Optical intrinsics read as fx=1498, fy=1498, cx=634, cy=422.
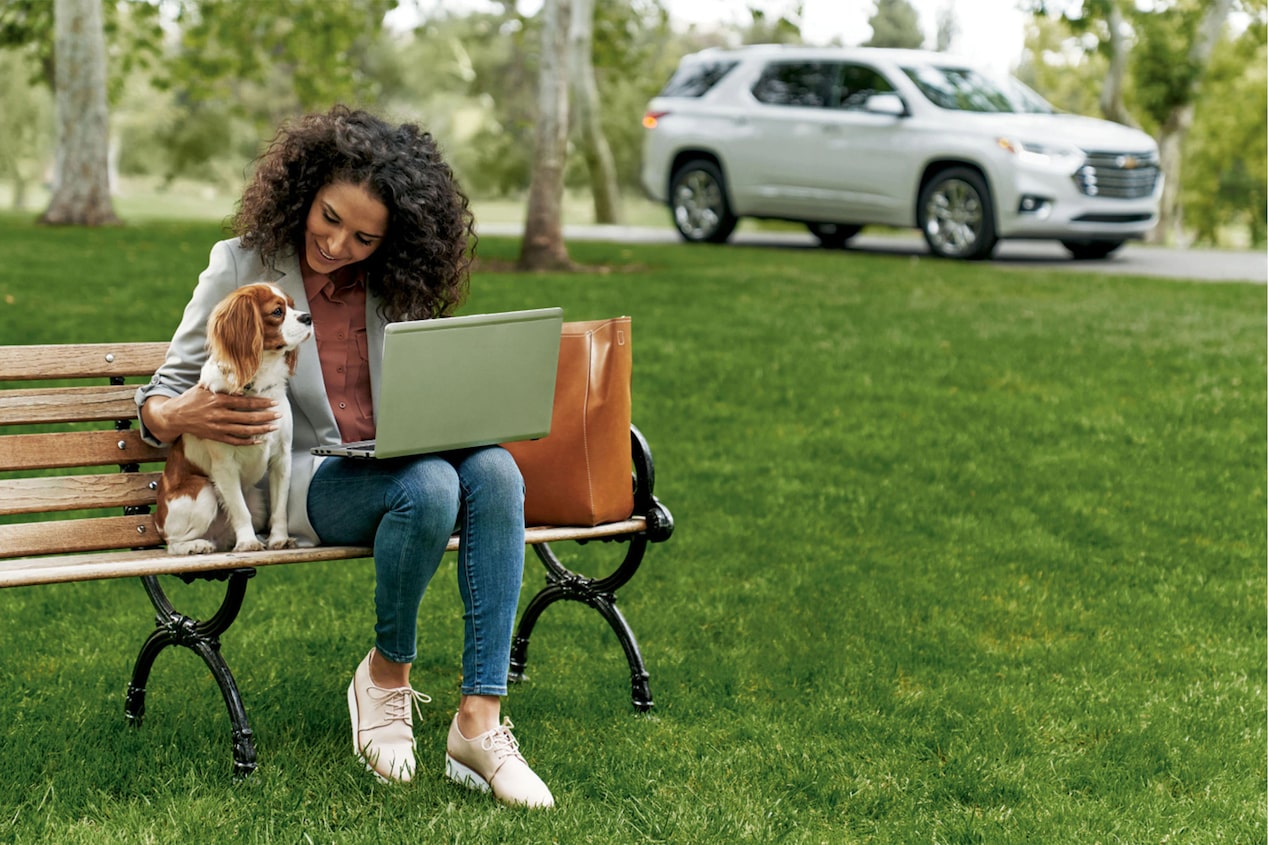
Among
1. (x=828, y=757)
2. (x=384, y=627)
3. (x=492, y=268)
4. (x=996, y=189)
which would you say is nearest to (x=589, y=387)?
(x=384, y=627)

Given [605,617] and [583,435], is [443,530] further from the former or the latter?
[605,617]

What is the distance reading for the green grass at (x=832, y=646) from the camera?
132 inches

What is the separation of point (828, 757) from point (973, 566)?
1.79m

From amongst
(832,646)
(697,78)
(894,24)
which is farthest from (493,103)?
(832,646)

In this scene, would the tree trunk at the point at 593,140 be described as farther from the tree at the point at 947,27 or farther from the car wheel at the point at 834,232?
the tree at the point at 947,27

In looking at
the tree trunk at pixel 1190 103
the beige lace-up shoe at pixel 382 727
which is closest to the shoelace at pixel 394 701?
the beige lace-up shoe at pixel 382 727

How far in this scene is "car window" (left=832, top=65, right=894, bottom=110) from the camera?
13.5 meters

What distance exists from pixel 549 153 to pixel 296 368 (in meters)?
8.71

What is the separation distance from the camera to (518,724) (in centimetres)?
386

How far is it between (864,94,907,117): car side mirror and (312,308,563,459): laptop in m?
10.2

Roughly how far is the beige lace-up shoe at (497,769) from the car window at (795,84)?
36.8 feet

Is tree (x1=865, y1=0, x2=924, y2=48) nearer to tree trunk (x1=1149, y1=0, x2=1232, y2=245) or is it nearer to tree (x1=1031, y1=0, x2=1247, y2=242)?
tree trunk (x1=1149, y1=0, x2=1232, y2=245)

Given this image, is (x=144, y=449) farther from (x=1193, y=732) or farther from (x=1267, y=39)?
(x=1267, y=39)

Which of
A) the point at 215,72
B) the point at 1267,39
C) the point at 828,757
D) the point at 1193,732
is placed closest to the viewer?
the point at 828,757
